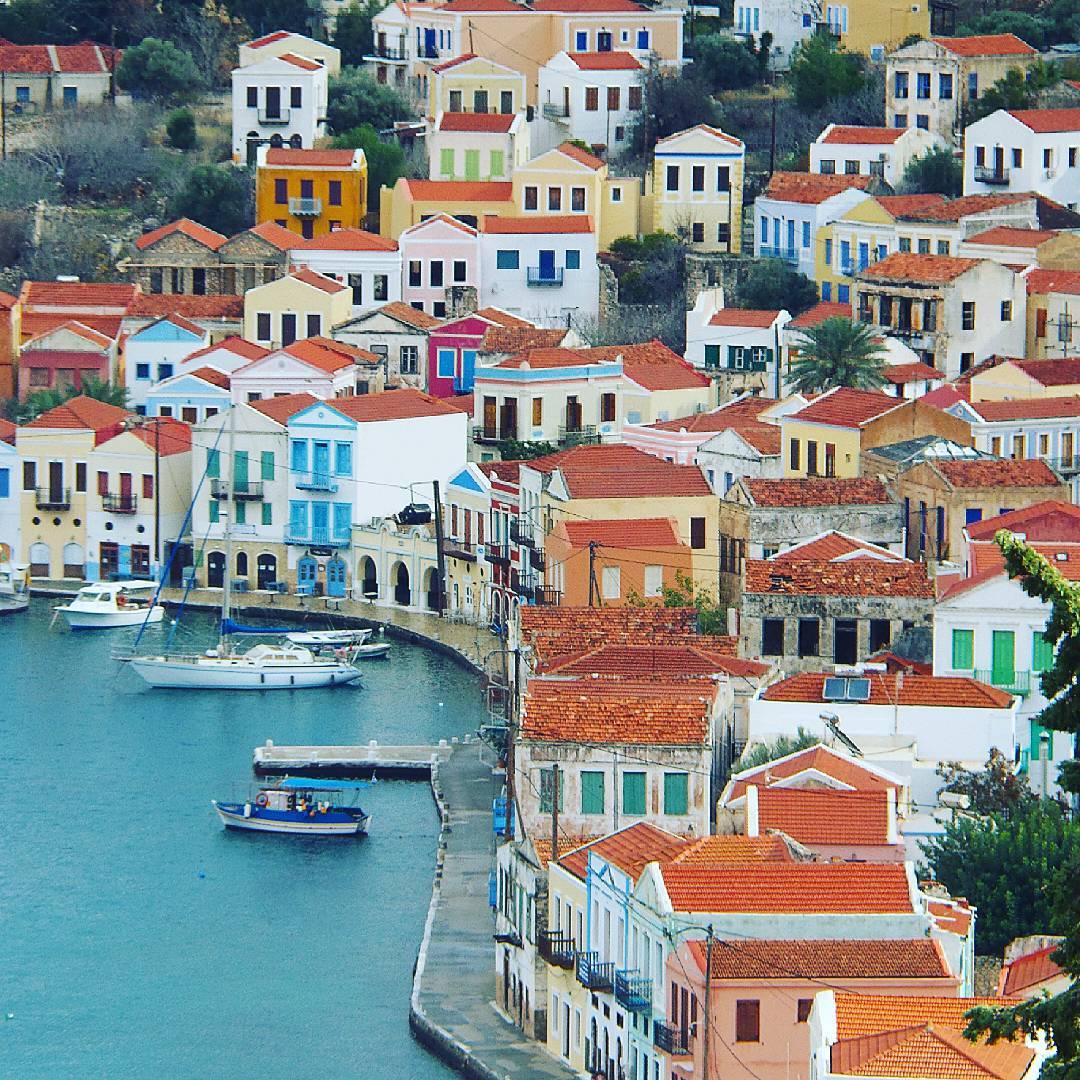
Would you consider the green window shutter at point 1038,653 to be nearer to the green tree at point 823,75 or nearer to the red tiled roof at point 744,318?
the red tiled roof at point 744,318

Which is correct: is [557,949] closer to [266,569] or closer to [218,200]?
[266,569]

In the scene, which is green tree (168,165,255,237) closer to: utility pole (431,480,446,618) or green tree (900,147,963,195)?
green tree (900,147,963,195)

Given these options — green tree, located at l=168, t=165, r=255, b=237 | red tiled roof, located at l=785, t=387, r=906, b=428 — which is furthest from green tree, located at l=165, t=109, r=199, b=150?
red tiled roof, located at l=785, t=387, r=906, b=428

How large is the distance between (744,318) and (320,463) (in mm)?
10854

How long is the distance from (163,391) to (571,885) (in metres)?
42.2

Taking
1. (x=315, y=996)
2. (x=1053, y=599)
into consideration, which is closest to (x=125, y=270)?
(x=315, y=996)

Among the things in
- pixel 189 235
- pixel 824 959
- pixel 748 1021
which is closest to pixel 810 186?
pixel 189 235

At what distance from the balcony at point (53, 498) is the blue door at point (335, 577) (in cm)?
623

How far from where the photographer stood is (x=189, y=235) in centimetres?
9700

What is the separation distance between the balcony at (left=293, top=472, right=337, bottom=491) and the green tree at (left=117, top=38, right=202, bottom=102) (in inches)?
1025

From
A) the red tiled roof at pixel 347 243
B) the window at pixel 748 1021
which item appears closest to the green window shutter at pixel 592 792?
the window at pixel 748 1021

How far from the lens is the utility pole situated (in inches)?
3194

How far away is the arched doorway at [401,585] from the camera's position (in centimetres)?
8306

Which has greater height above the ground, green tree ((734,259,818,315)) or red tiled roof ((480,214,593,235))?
red tiled roof ((480,214,593,235))
